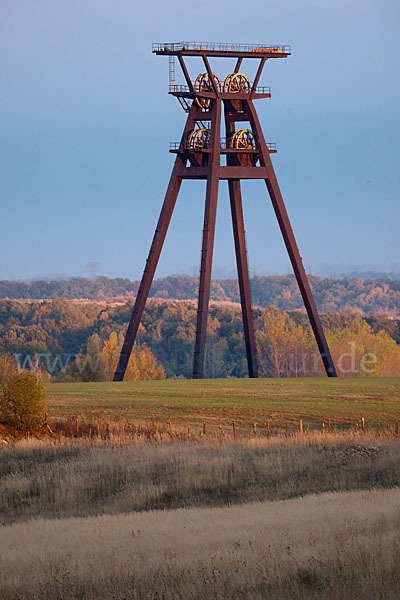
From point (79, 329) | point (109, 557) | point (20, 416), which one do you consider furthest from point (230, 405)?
point (79, 329)

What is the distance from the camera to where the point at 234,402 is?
49.4m

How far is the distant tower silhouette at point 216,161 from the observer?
61.7 metres

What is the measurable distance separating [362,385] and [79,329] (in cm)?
Result: 9761

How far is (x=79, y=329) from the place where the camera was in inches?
5950

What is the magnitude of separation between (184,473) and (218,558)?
1507cm

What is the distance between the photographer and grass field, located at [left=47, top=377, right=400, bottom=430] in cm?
4278

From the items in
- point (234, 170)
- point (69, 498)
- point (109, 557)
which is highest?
point (234, 170)

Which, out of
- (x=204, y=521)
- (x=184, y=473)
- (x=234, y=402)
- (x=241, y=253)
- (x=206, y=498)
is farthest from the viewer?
(x=241, y=253)

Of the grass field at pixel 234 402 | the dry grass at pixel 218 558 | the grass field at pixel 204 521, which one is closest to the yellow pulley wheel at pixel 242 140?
the grass field at pixel 234 402

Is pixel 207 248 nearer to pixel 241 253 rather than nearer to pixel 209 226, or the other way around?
pixel 209 226

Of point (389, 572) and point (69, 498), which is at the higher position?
point (389, 572)

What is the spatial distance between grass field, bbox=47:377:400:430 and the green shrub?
2.85m

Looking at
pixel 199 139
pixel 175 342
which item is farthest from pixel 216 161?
pixel 175 342

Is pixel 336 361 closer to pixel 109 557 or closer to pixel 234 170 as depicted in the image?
pixel 234 170
